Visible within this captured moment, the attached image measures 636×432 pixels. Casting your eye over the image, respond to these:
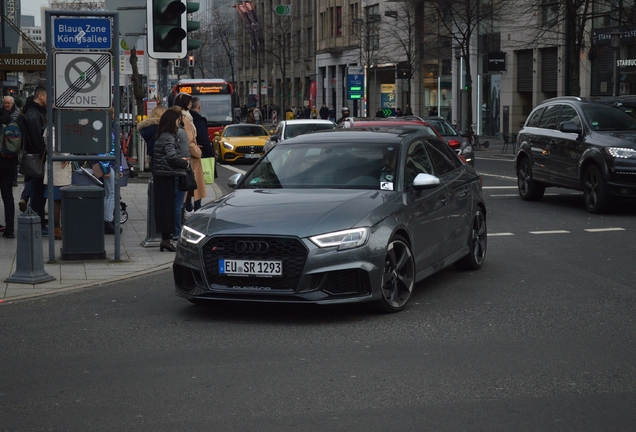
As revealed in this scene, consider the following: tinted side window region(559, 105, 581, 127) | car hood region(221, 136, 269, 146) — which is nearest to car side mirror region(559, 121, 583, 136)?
tinted side window region(559, 105, 581, 127)

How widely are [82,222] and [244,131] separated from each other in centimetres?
2582

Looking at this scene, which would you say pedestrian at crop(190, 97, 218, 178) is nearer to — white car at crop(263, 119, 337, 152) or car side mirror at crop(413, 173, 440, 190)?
car side mirror at crop(413, 173, 440, 190)

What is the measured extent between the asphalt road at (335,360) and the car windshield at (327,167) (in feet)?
3.61

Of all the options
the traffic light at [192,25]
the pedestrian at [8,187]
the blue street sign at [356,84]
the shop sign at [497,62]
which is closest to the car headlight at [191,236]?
the traffic light at [192,25]

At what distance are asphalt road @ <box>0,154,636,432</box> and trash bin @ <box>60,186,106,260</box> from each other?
4.46 feet

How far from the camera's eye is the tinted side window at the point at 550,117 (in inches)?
704

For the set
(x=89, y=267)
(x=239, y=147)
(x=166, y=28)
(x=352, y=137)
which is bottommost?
(x=89, y=267)

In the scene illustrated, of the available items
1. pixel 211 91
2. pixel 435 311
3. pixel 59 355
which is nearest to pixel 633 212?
pixel 435 311

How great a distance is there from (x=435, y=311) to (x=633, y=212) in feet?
29.3

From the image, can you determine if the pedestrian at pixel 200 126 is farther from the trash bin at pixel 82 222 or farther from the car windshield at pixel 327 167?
the car windshield at pixel 327 167

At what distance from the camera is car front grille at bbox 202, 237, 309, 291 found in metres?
7.91

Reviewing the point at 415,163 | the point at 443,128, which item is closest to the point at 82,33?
the point at 415,163

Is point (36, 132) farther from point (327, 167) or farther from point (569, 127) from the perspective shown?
point (569, 127)

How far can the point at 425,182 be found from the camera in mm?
8922
